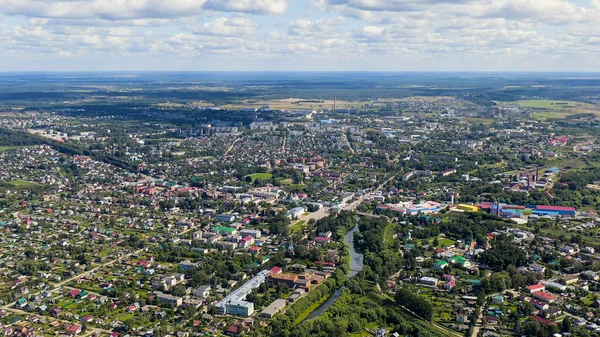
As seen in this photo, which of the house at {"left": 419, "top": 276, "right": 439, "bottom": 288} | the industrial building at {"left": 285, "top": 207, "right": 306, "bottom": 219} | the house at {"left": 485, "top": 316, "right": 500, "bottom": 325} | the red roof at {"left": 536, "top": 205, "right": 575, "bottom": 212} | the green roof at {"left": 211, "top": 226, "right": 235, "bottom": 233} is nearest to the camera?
the house at {"left": 485, "top": 316, "right": 500, "bottom": 325}

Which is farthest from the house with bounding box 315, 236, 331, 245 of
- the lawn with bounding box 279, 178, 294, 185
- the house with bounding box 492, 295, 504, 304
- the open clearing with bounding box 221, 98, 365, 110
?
the open clearing with bounding box 221, 98, 365, 110

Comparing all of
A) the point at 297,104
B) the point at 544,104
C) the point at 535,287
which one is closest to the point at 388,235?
the point at 535,287

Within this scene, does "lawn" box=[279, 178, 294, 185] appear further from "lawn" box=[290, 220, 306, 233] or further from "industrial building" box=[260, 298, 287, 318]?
"industrial building" box=[260, 298, 287, 318]

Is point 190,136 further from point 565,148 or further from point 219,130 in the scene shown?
point 565,148

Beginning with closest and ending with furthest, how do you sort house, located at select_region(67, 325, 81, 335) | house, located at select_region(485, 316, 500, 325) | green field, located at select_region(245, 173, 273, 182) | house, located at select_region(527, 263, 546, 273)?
1. house, located at select_region(67, 325, 81, 335)
2. house, located at select_region(485, 316, 500, 325)
3. house, located at select_region(527, 263, 546, 273)
4. green field, located at select_region(245, 173, 273, 182)

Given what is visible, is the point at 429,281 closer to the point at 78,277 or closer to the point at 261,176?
the point at 78,277

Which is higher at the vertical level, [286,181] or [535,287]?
[535,287]

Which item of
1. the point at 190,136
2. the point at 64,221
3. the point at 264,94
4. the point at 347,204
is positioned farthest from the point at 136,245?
the point at 264,94

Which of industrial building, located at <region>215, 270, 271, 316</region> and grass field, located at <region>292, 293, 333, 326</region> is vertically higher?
industrial building, located at <region>215, 270, 271, 316</region>
